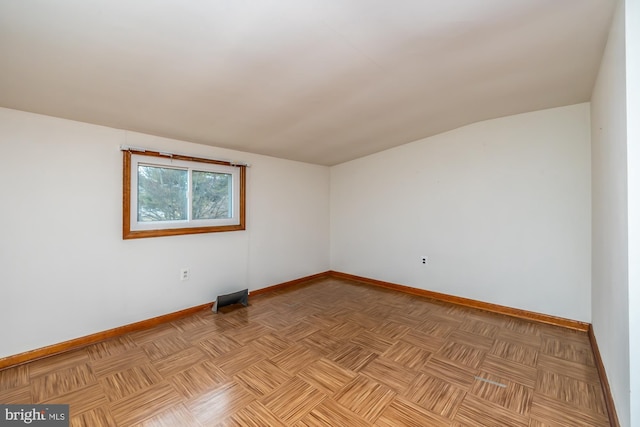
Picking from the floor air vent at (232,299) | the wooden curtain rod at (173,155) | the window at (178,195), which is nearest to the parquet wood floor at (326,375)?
the floor air vent at (232,299)

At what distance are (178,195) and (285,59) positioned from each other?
2010 mm

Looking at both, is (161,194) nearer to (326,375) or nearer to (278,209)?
(278,209)

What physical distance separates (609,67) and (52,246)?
13.4 ft

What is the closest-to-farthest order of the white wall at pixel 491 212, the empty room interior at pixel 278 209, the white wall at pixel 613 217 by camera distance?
the white wall at pixel 613 217 → the empty room interior at pixel 278 209 → the white wall at pixel 491 212

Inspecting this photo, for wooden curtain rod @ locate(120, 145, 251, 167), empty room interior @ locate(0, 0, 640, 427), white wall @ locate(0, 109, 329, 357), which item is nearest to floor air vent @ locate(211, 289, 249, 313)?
empty room interior @ locate(0, 0, 640, 427)

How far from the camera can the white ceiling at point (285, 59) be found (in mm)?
1290

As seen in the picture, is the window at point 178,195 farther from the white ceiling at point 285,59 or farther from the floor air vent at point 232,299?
the floor air vent at point 232,299

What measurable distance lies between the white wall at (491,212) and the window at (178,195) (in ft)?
6.68

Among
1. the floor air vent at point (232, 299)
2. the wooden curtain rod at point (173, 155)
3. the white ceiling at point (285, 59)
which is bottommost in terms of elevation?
the floor air vent at point (232, 299)

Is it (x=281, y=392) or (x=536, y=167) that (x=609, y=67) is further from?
(x=281, y=392)

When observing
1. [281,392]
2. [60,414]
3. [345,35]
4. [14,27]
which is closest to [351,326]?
[281,392]

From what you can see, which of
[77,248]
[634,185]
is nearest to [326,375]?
[634,185]

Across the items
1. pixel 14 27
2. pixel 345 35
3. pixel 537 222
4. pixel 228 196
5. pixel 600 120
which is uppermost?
pixel 345 35

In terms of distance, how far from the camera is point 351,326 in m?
2.65
